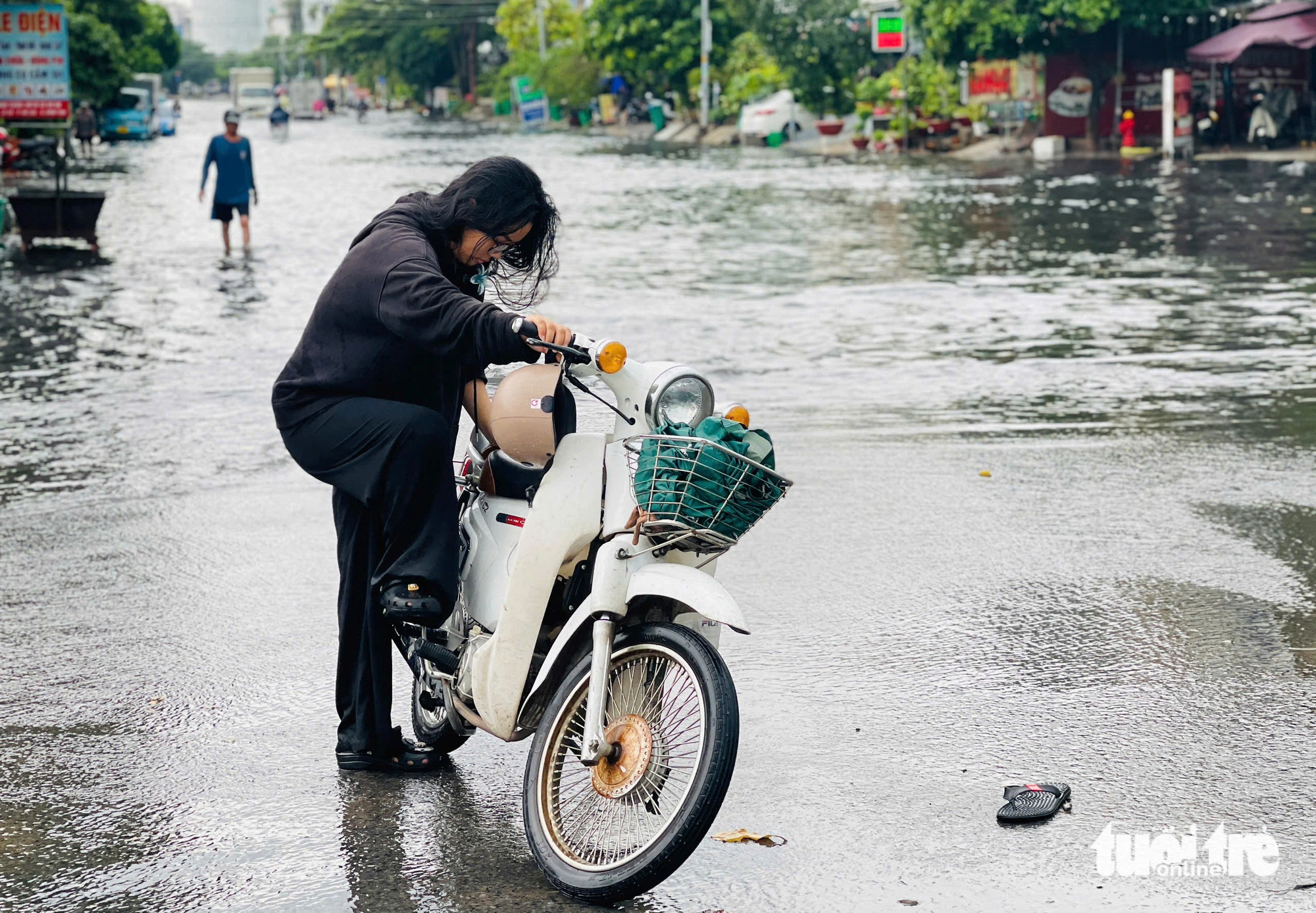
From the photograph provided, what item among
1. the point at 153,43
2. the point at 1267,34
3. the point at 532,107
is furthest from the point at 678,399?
the point at 153,43

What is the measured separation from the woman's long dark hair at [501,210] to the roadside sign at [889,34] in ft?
127

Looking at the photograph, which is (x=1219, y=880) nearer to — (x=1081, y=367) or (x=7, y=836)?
(x=7, y=836)

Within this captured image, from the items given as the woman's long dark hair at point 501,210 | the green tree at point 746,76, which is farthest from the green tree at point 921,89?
the woman's long dark hair at point 501,210

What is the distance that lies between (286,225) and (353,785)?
1887cm

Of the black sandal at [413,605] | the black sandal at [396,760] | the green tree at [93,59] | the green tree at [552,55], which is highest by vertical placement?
the green tree at [552,55]

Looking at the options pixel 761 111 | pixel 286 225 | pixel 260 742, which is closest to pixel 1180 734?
pixel 260 742

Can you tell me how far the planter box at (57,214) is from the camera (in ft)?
59.1

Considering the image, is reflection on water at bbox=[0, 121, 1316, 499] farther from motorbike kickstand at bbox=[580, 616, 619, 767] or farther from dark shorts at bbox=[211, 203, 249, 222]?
motorbike kickstand at bbox=[580, 616, 619, 767]

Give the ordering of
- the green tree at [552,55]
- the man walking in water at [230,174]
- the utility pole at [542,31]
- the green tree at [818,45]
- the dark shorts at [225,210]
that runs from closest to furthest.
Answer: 1. the man walking in water at [230,174]
2. the dark shorts at [225,210]
3. the green tree at [818,45]
4. the green tree at [552,55]
5. the utility pole at [542,31]

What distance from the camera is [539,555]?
3588 millimetres

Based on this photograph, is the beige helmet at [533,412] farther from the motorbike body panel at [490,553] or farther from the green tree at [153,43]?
the green tree at [153,43]

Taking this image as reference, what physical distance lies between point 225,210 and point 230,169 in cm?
61

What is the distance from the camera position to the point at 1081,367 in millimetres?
10250

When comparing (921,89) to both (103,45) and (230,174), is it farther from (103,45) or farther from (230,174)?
(230,174)
